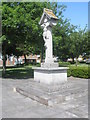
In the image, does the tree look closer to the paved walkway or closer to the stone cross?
the stone cross

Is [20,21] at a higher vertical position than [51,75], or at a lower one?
higher

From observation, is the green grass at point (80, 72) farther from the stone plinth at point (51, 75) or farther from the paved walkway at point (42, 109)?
the paved walkway at point (42, 109)

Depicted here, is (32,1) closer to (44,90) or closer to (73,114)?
(44,90)

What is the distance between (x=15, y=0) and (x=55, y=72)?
7953 millimetres

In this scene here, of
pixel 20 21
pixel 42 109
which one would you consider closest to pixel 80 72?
pixel 20 21

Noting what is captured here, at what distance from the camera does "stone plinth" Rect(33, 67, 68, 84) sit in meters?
6.80

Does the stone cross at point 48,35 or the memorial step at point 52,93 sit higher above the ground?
the stone cross at point 48,35

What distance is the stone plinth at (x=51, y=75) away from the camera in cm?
680

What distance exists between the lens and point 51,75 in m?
6.79

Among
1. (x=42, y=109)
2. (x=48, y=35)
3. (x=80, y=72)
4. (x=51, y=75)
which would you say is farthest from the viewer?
(x=80, y=72)

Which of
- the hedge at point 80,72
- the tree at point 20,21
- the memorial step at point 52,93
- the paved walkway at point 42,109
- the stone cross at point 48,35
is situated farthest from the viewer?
A: the hedge at point 80,72

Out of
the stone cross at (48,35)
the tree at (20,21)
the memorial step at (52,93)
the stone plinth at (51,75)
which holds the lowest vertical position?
the memorial step at (52,93)

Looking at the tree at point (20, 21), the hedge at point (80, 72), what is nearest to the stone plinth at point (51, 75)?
the tree at point (20, 21)

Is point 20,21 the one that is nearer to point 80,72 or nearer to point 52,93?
point 52,93
